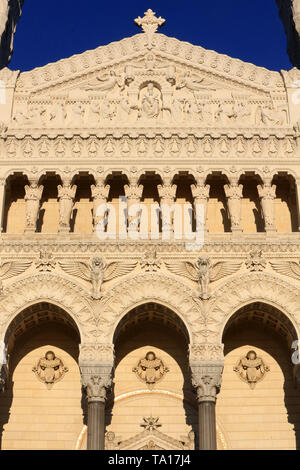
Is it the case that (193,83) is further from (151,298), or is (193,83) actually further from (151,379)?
(151,379)

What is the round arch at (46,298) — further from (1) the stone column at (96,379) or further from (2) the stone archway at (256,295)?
(2) the stone archway at (256,295)

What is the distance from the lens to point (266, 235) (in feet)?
72.9

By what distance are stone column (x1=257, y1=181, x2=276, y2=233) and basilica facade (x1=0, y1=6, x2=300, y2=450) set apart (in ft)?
0.16

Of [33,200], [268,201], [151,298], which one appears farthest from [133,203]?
[268,201]

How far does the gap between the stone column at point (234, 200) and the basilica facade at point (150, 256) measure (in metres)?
0.04

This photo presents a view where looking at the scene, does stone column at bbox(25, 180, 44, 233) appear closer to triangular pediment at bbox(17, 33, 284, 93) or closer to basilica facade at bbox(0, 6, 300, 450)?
basilica facade at bbox(0, 6, 300, 450)

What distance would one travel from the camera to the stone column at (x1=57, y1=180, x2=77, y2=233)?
2264 cm

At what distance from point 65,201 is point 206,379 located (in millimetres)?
6995

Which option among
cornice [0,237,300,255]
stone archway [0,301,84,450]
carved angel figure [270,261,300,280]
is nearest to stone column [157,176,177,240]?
cornice [0,237,300,255]

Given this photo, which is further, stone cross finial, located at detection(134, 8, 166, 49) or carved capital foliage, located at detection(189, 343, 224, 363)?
stone cross finial, located at detection(134, 8, 166, 49)

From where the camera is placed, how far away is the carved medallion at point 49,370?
72.8ft

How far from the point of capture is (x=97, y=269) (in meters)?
21.4
